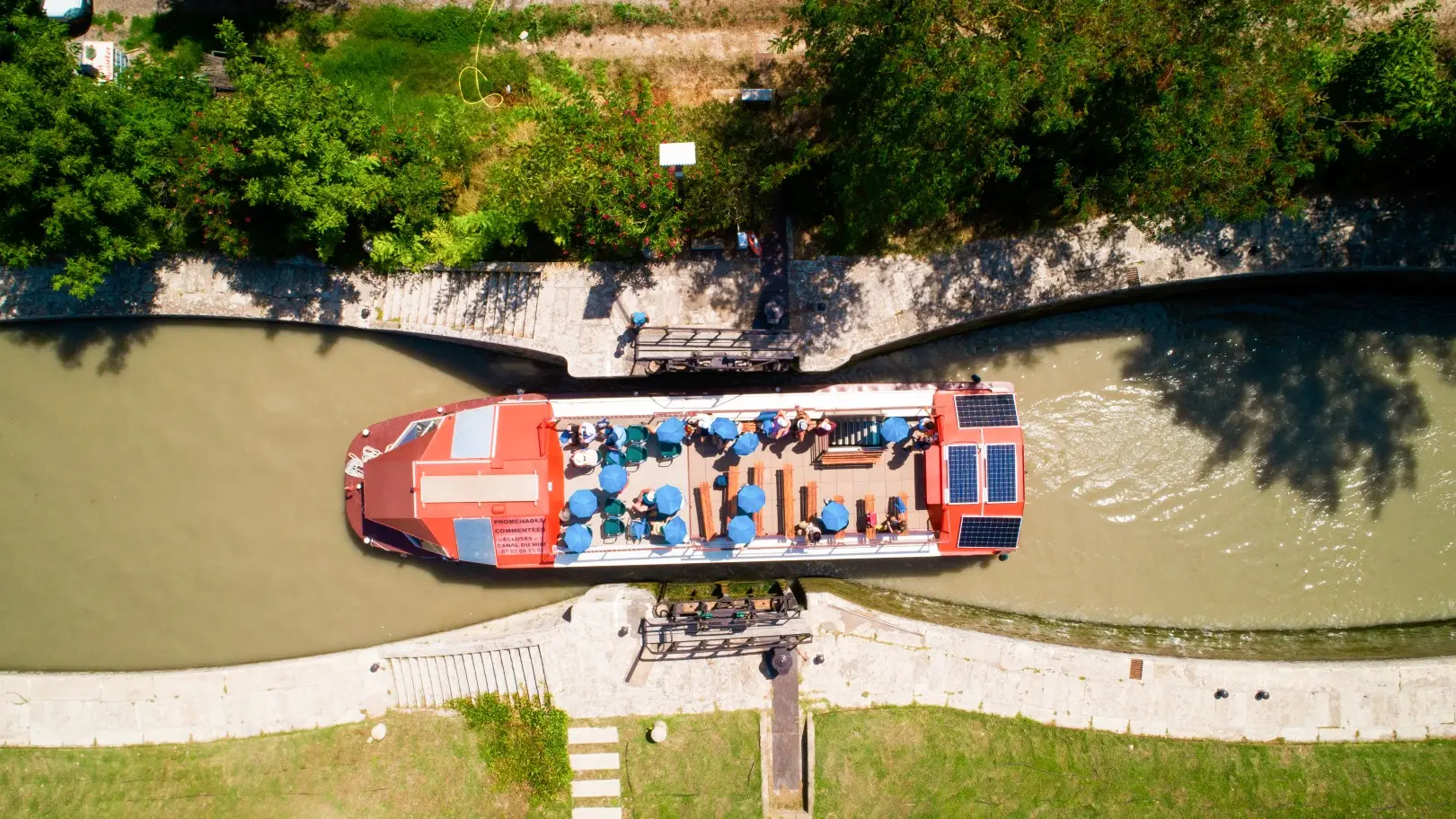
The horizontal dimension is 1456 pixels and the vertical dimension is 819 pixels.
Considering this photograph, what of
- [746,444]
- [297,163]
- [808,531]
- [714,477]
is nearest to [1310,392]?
[808,531]

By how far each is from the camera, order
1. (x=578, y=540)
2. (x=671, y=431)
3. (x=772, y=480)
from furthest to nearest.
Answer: (x=772, y=480) < (x=671, y=431) < (x=578, y=540)

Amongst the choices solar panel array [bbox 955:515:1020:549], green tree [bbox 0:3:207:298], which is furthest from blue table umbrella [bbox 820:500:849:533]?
green tree [bbox 0:3:207:298]

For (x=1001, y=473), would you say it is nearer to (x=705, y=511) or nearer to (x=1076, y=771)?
(x=705, y=511)

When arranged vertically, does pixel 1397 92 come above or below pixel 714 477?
above

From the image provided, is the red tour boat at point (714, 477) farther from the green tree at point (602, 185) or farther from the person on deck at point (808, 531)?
the green tree at point (602, 185)

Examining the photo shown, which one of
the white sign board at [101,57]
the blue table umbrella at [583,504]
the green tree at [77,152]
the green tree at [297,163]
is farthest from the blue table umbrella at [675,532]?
the white sign board at [101,57]

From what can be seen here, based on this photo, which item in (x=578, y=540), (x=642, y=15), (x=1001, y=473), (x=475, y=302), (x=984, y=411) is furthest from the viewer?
(x=642, y=15)

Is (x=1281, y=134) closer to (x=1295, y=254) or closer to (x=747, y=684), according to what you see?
(x=1295, y=254)
